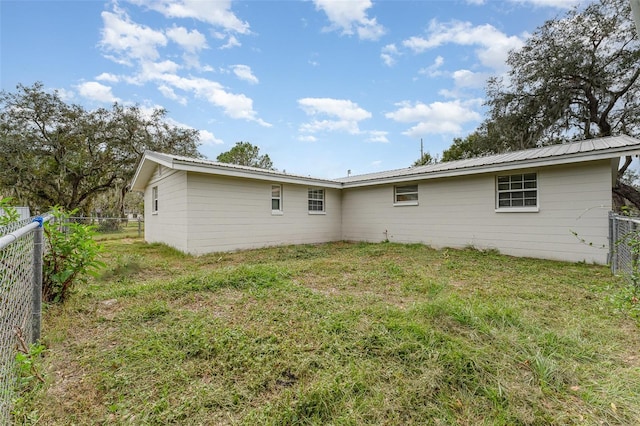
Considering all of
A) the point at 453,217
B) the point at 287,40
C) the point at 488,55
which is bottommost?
the point at 453,217

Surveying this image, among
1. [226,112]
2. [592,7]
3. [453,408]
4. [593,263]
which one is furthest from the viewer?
[226,112]

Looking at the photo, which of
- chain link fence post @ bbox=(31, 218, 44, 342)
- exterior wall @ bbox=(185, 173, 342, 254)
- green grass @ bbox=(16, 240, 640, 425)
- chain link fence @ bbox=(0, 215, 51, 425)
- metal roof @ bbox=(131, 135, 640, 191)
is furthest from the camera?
exterior wall @ bbox=(185, 173, 342, 254)

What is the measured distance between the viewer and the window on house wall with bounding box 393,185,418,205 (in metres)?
9.95

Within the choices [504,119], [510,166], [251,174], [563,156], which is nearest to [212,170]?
[251,174]

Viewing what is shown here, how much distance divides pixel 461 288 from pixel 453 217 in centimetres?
492

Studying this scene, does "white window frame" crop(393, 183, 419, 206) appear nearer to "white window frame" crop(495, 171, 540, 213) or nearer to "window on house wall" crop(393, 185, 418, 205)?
"window on house wall" crop(393, 185, 418, 205)

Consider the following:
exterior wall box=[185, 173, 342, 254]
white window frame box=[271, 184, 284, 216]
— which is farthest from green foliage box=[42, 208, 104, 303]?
white window frame box=[271, 184, 284, 216]

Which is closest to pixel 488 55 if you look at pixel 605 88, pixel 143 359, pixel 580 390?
pixel 605 88

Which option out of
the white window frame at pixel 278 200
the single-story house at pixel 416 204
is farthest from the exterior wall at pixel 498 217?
the white window frame at pixel 278 200

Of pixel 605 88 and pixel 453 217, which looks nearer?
pixel 453 217

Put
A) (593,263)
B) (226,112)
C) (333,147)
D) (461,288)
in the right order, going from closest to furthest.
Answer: (461,288)
(593,263)
(226,112)
(333,147)

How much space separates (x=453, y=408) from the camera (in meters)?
1.85

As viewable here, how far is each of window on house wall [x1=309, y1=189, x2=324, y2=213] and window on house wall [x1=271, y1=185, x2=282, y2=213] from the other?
143 centimetres

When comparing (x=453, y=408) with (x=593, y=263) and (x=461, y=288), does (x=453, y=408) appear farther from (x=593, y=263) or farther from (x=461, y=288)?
(x=593, y=263)
